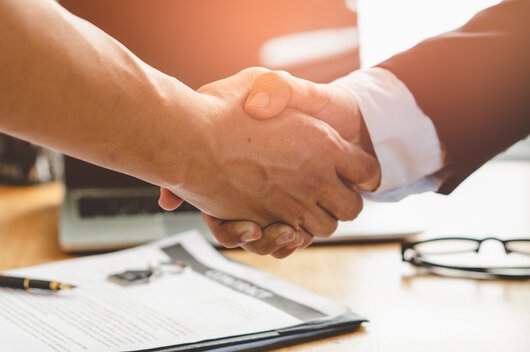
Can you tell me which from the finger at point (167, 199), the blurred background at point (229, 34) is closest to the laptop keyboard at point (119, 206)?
the blurred background at point (229, 34)

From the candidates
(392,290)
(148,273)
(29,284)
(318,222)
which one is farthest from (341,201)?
Answer: (29,284)

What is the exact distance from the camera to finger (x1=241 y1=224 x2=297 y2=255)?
856 mm

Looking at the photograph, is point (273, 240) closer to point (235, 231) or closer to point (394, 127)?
point (235, 231)

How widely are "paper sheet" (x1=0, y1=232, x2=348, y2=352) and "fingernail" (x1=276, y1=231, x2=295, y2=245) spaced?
0.05 metres

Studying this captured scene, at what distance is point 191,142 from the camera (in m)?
0.75

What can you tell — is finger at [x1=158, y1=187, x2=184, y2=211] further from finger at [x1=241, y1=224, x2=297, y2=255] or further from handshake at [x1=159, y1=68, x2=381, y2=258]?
finger at [x1=241, y1=224, x2=297, y2=255]

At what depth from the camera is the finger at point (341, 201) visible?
893mm

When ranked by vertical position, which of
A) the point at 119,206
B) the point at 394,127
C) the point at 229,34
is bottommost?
the point at 119,206

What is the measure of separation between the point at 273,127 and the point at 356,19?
465mm

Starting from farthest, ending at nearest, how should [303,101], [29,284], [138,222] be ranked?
1. [138,222]
2. [303,101]
3. [29,284]

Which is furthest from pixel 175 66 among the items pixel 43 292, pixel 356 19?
pixel 43 292

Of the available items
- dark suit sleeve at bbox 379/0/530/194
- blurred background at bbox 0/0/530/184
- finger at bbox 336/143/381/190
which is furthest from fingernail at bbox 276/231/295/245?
blurred background at bbox 0/0/530/184

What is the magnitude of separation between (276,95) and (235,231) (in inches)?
6.5

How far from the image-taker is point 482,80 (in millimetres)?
893
